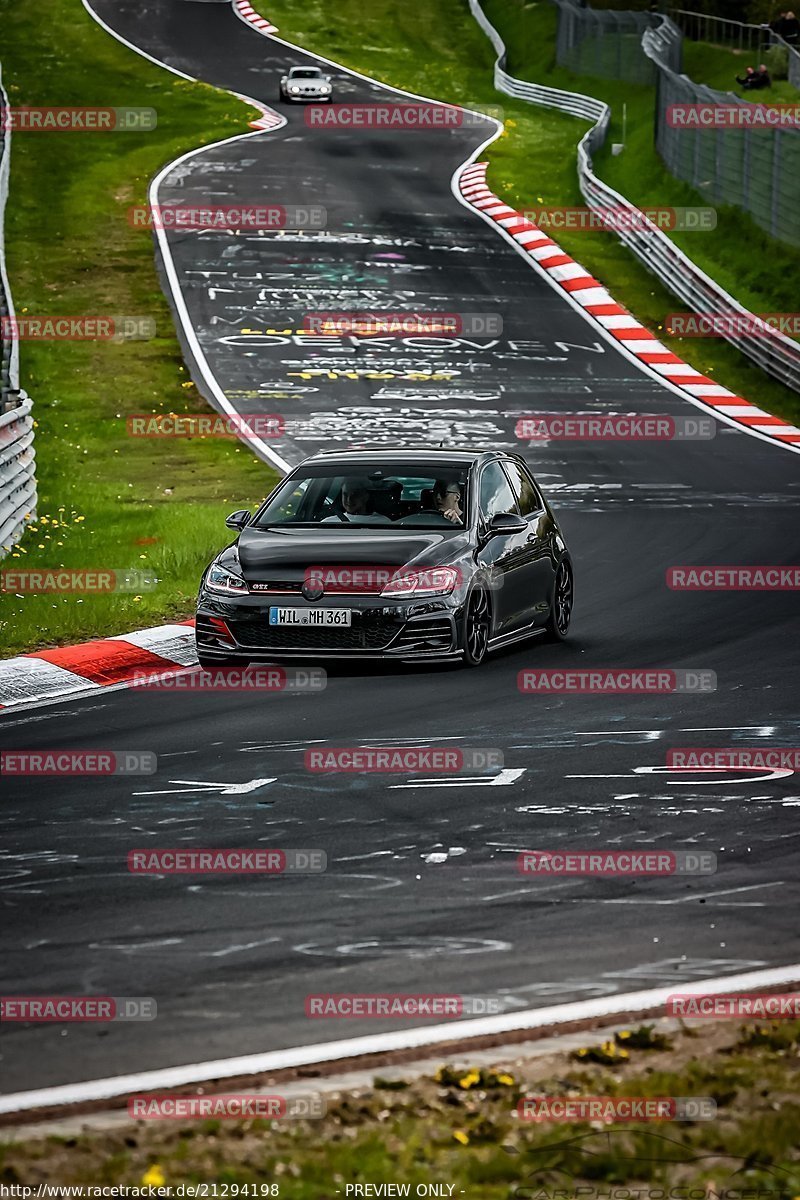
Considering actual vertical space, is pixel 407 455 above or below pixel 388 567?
above

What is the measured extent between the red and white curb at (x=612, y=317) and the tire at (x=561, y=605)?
39.6 feet

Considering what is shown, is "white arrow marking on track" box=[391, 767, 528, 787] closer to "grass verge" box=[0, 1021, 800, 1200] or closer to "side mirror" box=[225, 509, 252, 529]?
"grass verge" box=[0, 1021, 800, 1200]

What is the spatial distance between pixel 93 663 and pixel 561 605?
372cm

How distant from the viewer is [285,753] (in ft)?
35.6

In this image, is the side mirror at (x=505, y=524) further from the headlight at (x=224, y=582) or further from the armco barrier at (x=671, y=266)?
the armco barrier at (x=671, y=266)

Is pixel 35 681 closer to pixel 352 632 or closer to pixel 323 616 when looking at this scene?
pixel 323 616

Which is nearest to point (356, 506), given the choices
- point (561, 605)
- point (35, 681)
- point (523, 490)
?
point (523, 490)

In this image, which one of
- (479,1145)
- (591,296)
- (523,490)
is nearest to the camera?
(479,1145)

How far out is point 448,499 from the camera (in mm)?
14336

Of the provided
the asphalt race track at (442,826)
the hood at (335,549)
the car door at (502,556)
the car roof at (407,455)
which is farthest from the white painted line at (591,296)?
the hood at (335,549)

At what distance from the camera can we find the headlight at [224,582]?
527 inches

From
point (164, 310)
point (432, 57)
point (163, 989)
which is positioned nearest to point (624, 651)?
point (163, 989)

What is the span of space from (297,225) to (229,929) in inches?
1366

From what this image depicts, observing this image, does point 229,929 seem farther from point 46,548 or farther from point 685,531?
point 685,531
